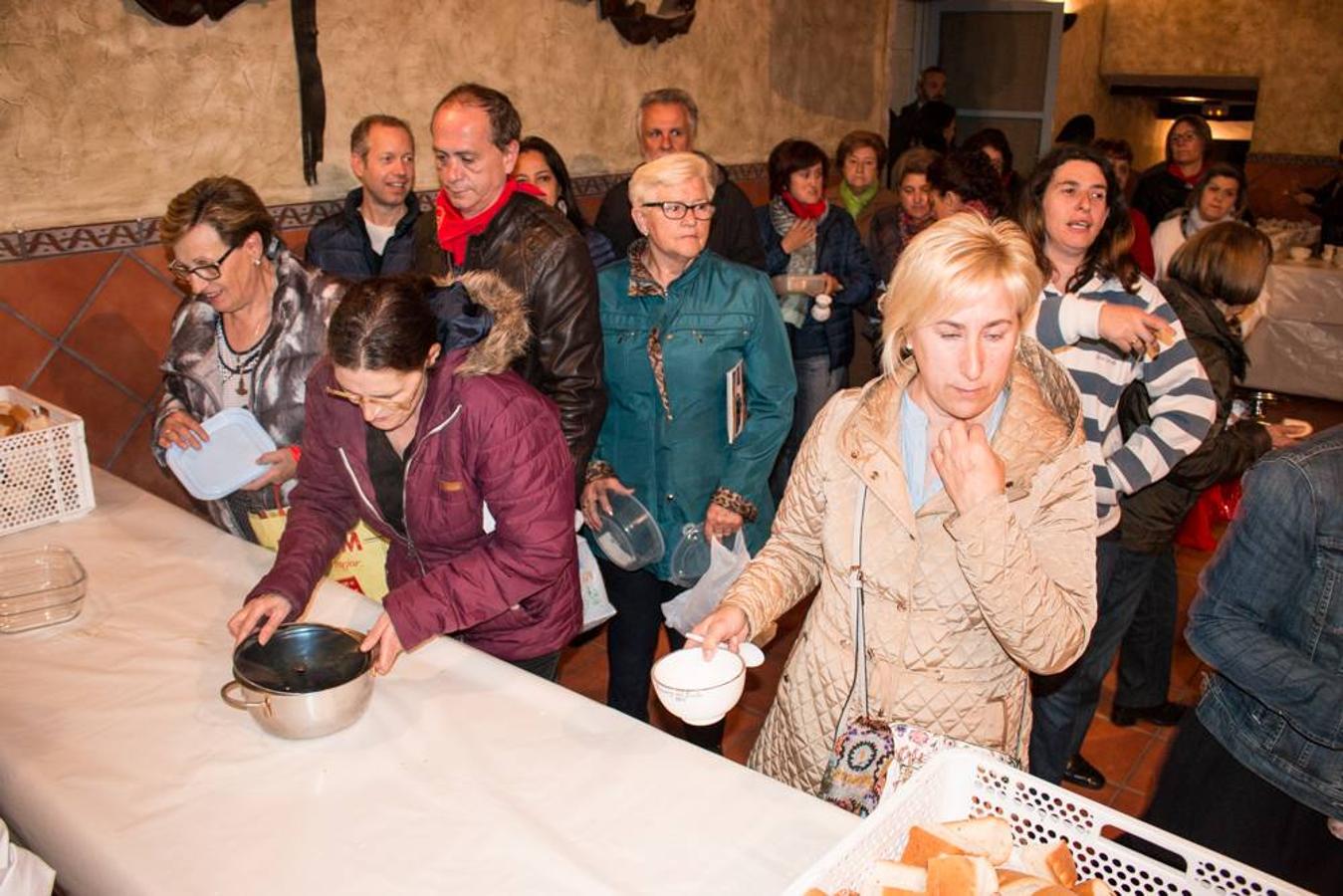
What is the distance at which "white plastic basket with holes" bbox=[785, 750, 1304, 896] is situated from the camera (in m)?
1.10

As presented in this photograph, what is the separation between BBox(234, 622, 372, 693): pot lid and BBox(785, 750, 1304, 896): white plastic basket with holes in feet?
2.80

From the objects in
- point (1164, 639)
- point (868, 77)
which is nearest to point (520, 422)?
point (1164, 639)

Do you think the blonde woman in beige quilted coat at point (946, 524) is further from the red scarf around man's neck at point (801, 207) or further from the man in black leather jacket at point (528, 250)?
the red scarf around man's neck at point (801, 207)

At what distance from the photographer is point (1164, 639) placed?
120 inches

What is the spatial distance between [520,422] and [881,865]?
101 centimetres

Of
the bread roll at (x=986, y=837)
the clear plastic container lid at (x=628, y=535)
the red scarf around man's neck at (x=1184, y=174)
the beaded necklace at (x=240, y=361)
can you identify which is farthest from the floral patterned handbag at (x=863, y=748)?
A: the red scarf around man's neck at (x=1184, y=174)

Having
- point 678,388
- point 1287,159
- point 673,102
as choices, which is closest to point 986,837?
point 678,388

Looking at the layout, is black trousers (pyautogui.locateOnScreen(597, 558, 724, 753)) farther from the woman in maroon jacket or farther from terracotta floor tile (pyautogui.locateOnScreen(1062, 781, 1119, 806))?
terracotta floor tile (pyautogui.locateOnScreen(1062, 781, 1119, 806))

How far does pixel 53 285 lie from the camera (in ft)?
10.2

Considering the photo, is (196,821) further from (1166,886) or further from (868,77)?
(868,77)

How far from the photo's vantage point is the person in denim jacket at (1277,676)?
1.49 meters

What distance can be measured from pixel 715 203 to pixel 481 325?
1685 millimetres

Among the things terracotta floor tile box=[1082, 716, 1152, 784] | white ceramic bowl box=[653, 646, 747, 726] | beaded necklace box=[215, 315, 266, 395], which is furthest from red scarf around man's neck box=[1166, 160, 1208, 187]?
white ceramic bowl box=[653, 646, 747, 726]

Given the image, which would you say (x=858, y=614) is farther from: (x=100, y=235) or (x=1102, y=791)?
(x=100, y=235)
